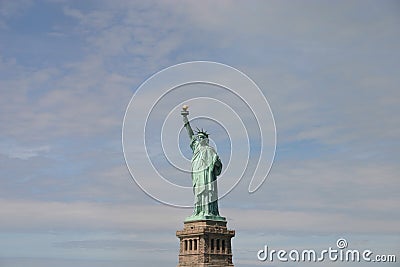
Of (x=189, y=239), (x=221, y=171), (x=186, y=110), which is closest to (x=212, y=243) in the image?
(x=189, y=239)

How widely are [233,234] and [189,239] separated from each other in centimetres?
563

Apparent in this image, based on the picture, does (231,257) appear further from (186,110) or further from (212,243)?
(186,110)

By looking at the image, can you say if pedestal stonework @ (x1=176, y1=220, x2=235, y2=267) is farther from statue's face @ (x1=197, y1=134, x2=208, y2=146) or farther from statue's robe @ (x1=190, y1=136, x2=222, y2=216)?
statue's face @ (x1=197, y1=134, x2=208, y2=146)

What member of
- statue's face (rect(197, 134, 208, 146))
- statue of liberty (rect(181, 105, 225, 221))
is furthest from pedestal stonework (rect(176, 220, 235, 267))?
statue's face (rect(197, 134, 208, 146))

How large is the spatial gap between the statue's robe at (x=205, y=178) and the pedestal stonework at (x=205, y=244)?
6.33 ft

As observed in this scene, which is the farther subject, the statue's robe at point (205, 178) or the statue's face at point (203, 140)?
the statue's face at point (203, 140)

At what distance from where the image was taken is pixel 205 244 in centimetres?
9275

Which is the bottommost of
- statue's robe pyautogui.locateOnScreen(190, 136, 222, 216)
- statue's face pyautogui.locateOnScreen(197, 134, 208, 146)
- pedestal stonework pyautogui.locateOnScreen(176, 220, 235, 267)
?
pedestal stonework pyautogui.locateOnScreen(176, 220, 235, 267)

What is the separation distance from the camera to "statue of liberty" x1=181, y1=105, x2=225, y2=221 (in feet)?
313

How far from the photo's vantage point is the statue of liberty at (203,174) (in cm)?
9531

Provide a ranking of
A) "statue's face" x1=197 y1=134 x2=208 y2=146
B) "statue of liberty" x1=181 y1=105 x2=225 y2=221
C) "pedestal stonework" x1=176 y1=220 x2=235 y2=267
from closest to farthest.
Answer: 1. "pedestal stonework" x1=176 y1=220 x2=235 y2=267
2. "statue of liberty" x1=181 y1=105 x2=225 y2=221
3. "statue's face" x1=197 y1=134 x2=208 y2=146

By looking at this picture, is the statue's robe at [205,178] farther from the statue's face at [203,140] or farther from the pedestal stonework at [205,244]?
the pedestal stonework at [205,244]

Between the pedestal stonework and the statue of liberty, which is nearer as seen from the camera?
the pedestal stonework

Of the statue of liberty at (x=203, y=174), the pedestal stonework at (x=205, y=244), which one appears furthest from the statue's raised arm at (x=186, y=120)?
the pedestal stonework at (x=205, y=244)
